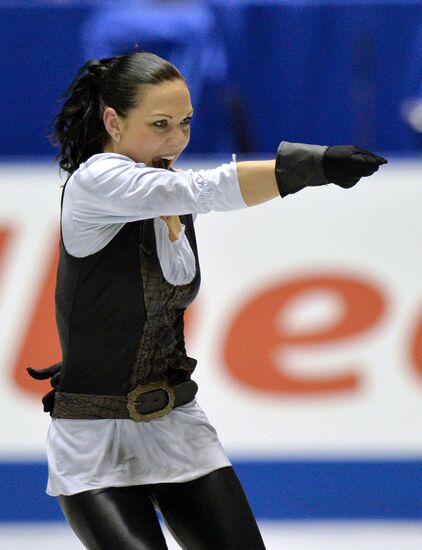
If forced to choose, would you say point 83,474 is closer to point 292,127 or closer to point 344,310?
point 344,310

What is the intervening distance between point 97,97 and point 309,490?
1.85 m

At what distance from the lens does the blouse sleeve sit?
2.19 metres

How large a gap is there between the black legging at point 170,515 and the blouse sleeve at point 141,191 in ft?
1.70

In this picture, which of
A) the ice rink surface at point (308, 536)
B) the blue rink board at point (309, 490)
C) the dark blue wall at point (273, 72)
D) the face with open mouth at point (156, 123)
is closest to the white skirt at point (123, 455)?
the face with open mouth at point (156, 123)

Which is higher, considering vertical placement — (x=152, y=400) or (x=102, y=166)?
(x=102, y=166)

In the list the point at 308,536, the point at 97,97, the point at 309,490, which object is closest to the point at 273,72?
the point at 309,490

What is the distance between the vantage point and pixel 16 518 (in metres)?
3.93

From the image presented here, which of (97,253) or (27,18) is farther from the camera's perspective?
(27,18)

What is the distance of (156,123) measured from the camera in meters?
2.39

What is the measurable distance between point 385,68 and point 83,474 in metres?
3.44

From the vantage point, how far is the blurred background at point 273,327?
398 cm

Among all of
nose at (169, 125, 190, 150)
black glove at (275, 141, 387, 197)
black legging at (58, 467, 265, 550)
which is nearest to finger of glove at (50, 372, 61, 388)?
black legging at (58, 467, 265, 550)

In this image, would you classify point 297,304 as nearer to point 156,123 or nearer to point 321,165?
point 156,123

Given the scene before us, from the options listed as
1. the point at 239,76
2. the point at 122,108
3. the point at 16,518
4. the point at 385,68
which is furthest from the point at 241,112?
the point at 122,108
